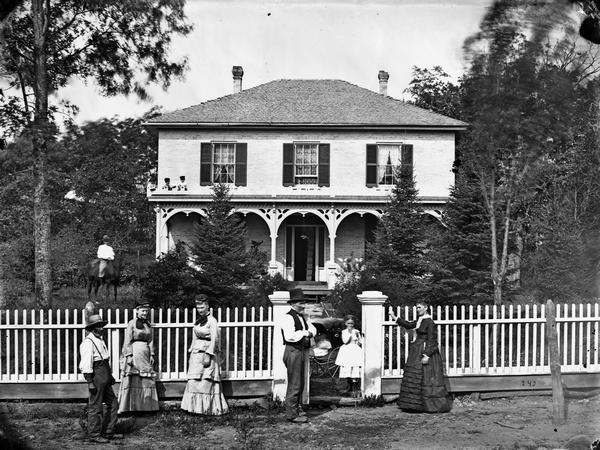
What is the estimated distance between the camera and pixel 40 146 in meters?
6.24

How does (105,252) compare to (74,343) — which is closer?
(74,343)

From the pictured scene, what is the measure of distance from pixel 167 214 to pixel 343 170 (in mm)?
5455

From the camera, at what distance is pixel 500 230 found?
36.6 ft

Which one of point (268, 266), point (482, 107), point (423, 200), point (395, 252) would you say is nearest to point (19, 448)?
point (482, 107)

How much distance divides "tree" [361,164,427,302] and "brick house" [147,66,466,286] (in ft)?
5.68

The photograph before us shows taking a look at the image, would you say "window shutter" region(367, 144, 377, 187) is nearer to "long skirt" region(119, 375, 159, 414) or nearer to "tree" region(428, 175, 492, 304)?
"tree" region(428, 175, 492, 304)

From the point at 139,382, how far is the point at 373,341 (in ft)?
9.06

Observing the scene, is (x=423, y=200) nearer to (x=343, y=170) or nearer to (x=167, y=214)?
(x=343, y=170)

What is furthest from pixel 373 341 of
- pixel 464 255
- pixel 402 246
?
pixel 402 246

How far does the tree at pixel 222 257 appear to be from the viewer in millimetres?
12750

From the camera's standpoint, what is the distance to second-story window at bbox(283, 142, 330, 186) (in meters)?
19.7

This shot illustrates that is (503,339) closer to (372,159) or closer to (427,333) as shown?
(427,333)

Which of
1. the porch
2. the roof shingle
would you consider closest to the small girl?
the porch

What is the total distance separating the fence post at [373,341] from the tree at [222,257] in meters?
4.88
